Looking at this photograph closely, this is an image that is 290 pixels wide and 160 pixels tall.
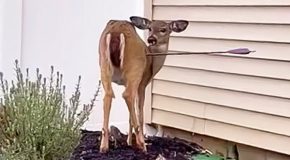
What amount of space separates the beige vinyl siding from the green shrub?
130 cm

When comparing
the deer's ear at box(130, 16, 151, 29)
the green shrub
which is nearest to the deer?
the deer's ear at box(130, 16, 151, 29)

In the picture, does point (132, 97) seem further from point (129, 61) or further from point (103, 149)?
point (103, 149)

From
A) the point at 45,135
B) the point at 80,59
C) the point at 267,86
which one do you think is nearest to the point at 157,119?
the point at 80,59

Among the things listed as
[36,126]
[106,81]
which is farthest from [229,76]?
[36,126]

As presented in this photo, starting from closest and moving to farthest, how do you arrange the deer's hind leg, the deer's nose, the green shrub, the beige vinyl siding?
1. the green shrub
2. the deer's hind leg
3. the deer's nose
4. the beige vinyl siding

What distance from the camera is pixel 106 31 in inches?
147

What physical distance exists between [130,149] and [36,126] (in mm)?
859

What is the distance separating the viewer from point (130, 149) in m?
3.83

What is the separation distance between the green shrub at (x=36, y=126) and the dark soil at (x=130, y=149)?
40cm

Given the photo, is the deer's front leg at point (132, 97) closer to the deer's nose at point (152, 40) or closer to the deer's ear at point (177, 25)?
the deer's nose at point (152, 40)

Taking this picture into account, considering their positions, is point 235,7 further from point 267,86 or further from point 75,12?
point 75,12

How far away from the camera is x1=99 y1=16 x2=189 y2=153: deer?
12.0 ft

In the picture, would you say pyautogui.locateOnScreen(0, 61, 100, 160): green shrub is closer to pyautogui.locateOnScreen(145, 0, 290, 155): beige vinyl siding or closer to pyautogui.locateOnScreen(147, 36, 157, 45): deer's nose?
pyautogui.locateOnScreen(147, 36, 157, 45): deer's nose

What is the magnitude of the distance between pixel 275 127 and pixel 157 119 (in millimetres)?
1177
